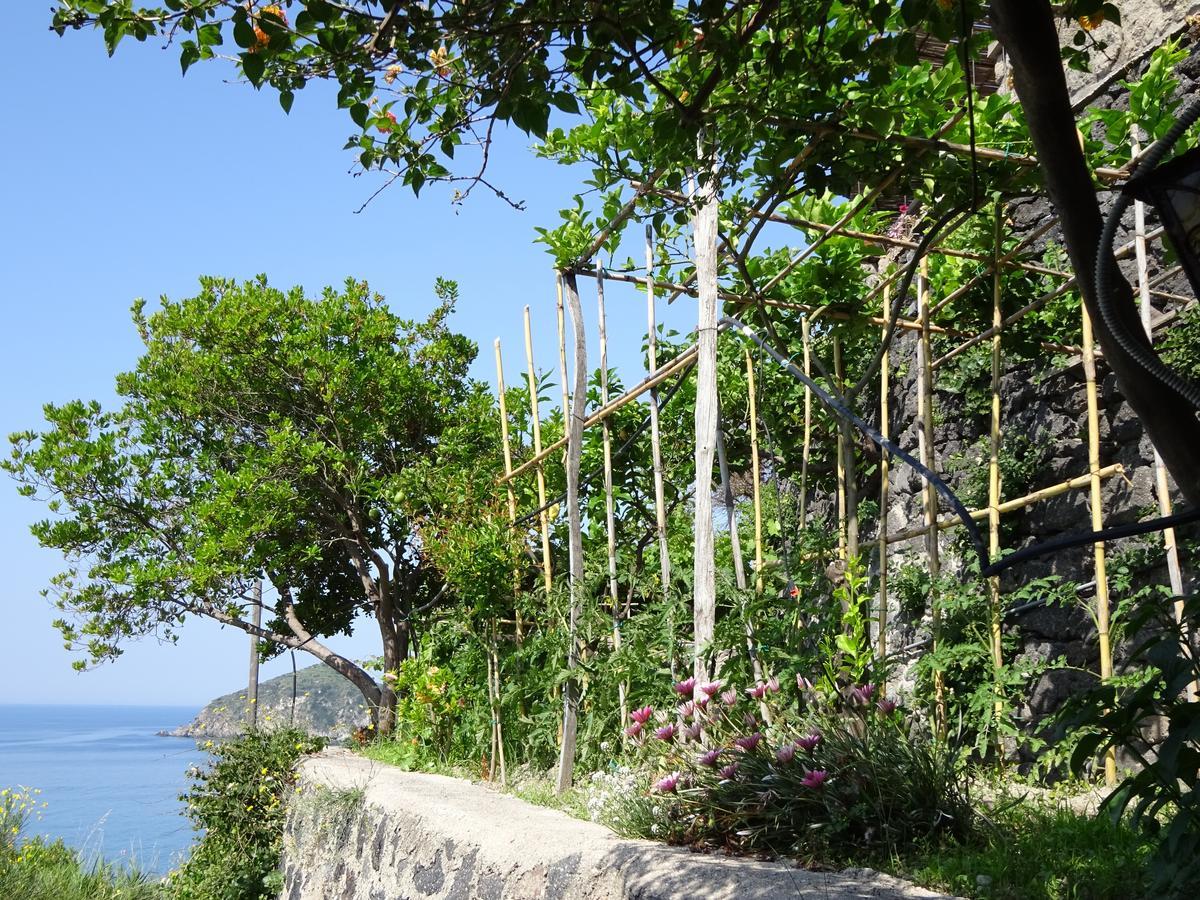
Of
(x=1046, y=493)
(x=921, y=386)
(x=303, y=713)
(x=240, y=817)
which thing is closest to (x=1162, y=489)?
(x=1046, y=493)

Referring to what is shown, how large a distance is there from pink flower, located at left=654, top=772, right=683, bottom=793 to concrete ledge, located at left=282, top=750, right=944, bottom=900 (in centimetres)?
19

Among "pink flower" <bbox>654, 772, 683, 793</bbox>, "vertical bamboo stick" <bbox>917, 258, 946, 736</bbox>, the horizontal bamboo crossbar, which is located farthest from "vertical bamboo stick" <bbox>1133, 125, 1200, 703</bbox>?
"pink flower" <bbox>654, 772, 683, 793</bbox>

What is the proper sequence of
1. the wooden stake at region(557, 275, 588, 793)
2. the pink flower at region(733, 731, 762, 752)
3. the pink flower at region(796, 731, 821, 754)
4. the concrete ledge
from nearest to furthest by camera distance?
the concrete ledge, the pink flower at region(796, 731, 821, 754), the pink flower at region(733, 731, 762, 752), the wooden stake at region(557, 275, 588, 793)

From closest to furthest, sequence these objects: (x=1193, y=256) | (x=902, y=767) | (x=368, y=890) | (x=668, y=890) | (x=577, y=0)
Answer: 1. (x=1193, y=256)
2. (x=577, y=0)
3. (x=668, y=890)
4. (x=902, y=767)
5. (x=368, y=890)

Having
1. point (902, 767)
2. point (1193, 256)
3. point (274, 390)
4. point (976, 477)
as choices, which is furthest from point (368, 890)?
point (274, 390)

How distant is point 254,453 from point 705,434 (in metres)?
6.11

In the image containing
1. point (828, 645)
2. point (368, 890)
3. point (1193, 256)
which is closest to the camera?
point (1193, 256)

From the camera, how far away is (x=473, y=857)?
12.7 ft

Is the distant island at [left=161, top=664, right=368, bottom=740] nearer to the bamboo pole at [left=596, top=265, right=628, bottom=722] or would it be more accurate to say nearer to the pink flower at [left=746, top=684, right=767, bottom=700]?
the bamboo pole at [left=596, top=265, right=628, bottom=722]

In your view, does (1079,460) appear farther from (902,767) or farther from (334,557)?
(334,557)

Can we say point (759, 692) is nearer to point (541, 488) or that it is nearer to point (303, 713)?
point (541, 488)

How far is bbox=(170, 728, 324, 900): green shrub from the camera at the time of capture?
6668mm

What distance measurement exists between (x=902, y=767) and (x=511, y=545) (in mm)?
3277

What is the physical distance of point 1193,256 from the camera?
1.67 metres
